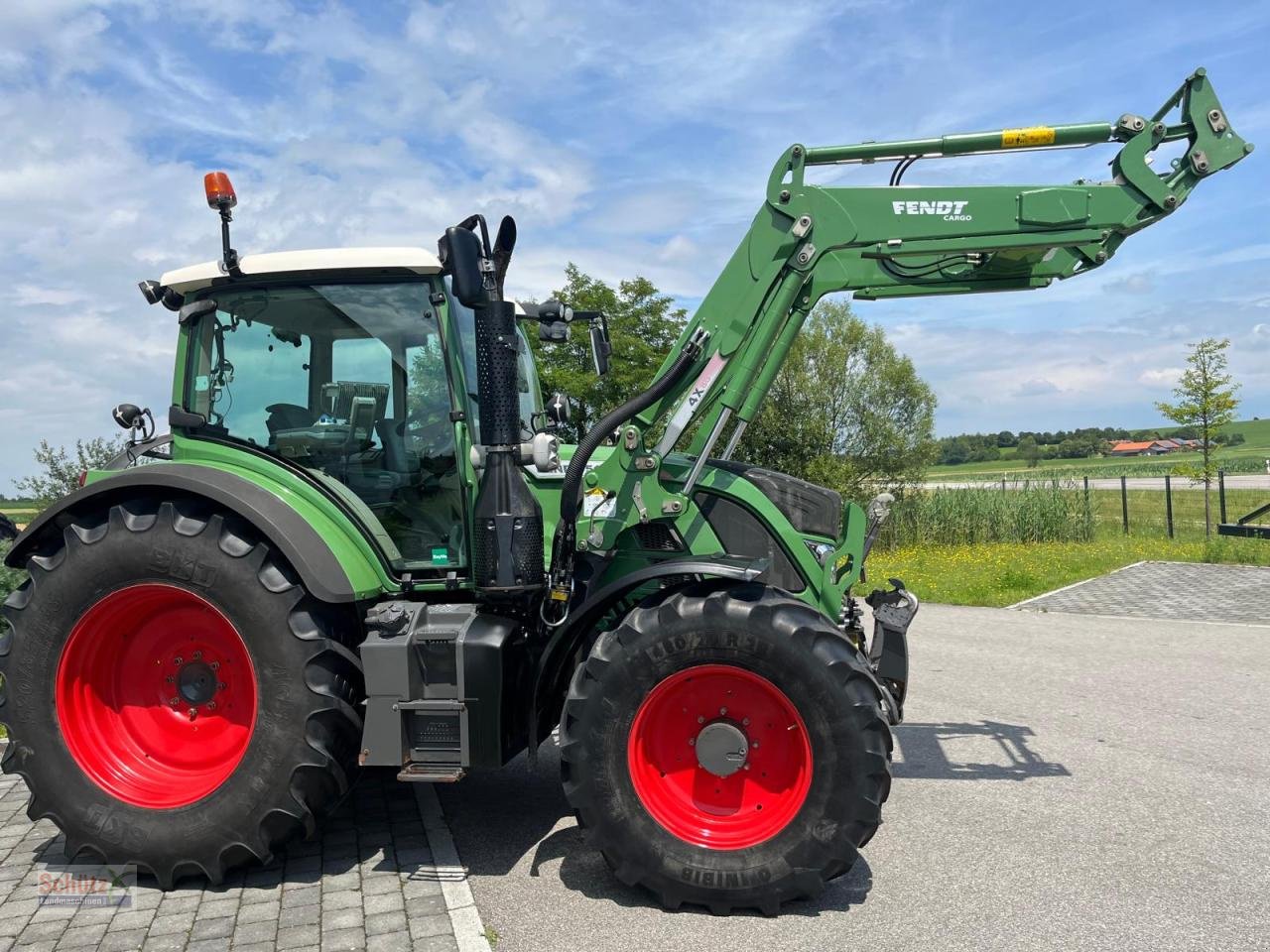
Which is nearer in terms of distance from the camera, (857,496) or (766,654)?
(766,654)

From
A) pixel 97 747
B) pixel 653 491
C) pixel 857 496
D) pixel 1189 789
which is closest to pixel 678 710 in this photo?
pixel 653 491

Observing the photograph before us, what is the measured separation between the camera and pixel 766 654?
366 cm

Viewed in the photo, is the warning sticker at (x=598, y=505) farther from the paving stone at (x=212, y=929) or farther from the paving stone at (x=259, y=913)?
the paving stone at (x=212, y=929)

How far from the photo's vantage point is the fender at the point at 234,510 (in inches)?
153

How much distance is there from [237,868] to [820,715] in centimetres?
270

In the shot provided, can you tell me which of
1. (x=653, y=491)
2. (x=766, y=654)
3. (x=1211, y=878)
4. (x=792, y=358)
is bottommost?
(x=1211, y=878)

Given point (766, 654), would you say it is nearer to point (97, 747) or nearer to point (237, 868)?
point (237, 868)

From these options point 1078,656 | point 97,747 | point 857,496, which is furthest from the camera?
point 857,496

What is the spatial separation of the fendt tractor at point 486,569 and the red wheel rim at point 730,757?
15 mm

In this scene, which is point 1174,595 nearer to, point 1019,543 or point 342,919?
point 1019,543

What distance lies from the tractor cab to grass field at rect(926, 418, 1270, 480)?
3628cm

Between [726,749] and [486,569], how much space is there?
1.30 meters

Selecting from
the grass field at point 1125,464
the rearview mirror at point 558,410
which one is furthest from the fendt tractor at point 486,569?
the grass field at point 1125,464

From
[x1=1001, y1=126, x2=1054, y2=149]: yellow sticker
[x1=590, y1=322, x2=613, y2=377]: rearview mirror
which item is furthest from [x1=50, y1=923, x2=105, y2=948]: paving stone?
[x1=1001, y1=126, x2=1054, y2=149]: yellow sticker
